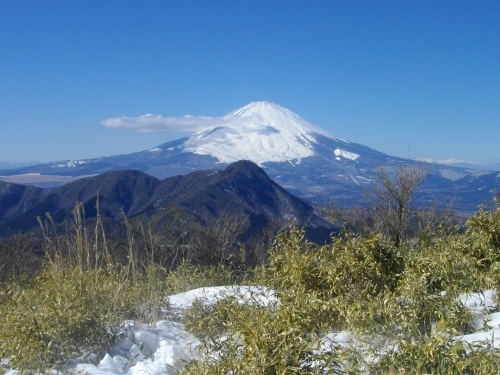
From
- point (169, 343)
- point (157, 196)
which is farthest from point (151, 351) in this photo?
point (157, 196)

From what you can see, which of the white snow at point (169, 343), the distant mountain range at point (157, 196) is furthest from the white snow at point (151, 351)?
the distant mountain range at point (157, 196)

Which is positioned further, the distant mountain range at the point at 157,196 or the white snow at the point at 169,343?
the distant mountain range at the point at 157,196

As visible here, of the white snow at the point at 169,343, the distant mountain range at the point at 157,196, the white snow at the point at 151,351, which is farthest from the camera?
the distant mountain range at the point at 157,196

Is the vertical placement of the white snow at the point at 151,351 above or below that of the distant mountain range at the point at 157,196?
above

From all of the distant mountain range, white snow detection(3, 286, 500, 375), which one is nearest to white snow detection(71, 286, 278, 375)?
white snow detection(3, 286, 500, 375)

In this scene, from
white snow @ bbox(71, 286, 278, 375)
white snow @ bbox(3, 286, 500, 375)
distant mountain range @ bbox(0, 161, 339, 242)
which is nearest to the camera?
white snow @ bbox(3, 286, 500, 375)

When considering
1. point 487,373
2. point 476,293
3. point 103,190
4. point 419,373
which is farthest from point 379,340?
point 103,190

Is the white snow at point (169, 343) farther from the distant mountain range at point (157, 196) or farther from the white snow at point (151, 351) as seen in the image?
the distant mountain range at point (157, 196)

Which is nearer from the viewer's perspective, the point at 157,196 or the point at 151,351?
the point at 151,351

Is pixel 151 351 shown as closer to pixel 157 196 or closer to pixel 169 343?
pixel 169 343

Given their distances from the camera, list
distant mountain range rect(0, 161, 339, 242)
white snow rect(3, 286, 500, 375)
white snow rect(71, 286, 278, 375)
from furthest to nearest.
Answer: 1. distant mountain range rect(0, 161, 339, 242)
2. white snow rect(71, 286, 278, 375)
3. white snow rect(3, 286, 500, 375)

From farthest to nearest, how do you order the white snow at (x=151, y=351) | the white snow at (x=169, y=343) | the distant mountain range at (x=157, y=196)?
the distant mountain range at (x=157, y=196), the white snow at (x=151, y=351), the white snow at (x=169, y=343)

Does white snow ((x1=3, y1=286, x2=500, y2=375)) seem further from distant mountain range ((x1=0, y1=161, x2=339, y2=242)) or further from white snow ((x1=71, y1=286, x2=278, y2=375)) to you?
distant mountain range ((x1=0, y1=161, x2=339, y2=242))

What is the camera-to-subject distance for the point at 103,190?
11294 centimetres
